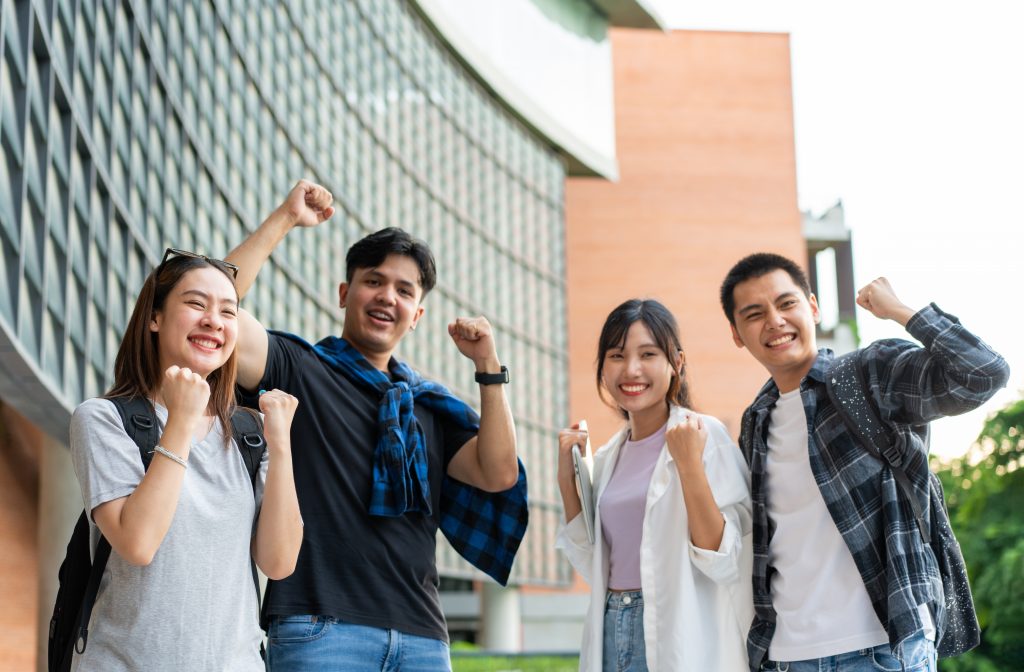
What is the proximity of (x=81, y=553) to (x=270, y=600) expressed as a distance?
0.71m

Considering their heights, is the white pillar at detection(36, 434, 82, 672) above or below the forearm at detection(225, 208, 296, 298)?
below

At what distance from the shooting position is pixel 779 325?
3664 mm

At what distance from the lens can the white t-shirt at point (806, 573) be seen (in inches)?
130

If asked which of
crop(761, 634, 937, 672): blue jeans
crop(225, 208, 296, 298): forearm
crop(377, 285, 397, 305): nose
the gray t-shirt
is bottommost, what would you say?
crop(761, 634, 937, 672): blue jeans

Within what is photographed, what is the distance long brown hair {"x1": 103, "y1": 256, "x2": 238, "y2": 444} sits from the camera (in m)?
2.74

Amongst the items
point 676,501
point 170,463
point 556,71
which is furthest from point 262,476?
point 556,71

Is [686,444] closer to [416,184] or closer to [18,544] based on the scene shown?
[18,544]

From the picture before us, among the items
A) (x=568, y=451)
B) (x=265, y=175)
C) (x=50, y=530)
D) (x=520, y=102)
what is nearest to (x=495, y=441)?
(x=568, y=451)

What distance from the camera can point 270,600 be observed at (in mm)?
3189

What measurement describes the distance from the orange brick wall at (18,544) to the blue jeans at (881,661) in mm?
6290

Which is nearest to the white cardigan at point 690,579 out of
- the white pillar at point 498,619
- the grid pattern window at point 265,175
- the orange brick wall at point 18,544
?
the grid pattern window at point 265,175

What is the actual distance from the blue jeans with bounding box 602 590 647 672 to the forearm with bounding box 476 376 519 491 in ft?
1.82

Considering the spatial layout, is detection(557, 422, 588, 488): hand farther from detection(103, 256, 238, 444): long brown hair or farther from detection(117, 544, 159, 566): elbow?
detection(117, 544, 159, 566): elbow

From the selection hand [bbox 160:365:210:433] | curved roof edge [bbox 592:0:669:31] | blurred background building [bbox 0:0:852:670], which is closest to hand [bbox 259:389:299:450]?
hand [bbox 160:365:210:433]
